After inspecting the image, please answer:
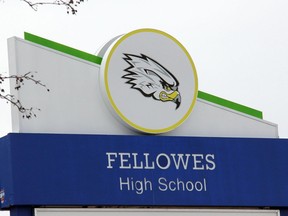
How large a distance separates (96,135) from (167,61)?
3.13m

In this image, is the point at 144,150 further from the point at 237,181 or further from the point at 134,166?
the point at 237,181

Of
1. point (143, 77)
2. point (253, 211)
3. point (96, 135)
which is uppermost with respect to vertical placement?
point (143, 77)

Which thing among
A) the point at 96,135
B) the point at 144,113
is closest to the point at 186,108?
the point at 144,113

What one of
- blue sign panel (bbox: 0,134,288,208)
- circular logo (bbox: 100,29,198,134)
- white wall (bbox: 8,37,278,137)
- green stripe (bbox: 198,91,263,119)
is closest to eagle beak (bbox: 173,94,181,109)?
circular logo (bbox: 100,29,198,134)

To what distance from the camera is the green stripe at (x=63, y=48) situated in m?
24.2

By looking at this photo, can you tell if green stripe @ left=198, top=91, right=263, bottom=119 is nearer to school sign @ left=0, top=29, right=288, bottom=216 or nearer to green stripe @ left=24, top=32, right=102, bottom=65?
school sign @ left=0, top=29, right=288, bottom=216

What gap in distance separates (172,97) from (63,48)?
3.28 metres

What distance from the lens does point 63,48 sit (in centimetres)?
2456

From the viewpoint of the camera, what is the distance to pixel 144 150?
24953 mm

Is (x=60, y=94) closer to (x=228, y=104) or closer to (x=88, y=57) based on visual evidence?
(x=88, y=57)

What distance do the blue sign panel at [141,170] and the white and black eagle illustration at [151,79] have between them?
3.85 feet

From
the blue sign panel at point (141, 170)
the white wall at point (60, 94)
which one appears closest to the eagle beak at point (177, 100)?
the blue sign panel at point (141, 170)

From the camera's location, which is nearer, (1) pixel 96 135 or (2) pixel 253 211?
(1) pixel 96 135

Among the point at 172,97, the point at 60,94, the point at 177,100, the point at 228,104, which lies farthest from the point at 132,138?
the point at 228,104
